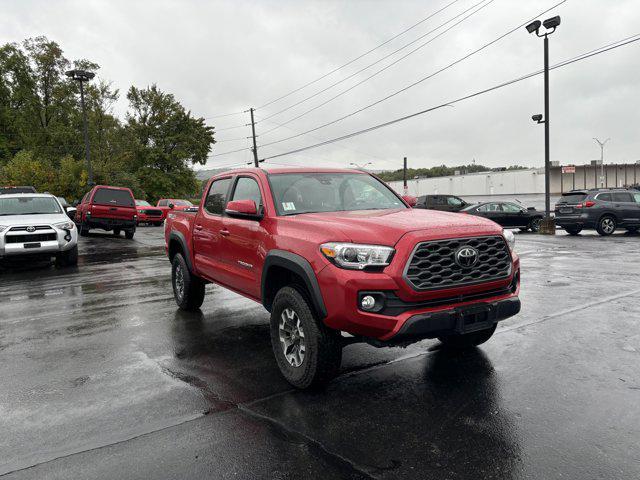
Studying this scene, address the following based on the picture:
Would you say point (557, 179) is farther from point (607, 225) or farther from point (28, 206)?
point (28, 206)

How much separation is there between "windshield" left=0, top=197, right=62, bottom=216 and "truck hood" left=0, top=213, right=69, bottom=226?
1.17 ft

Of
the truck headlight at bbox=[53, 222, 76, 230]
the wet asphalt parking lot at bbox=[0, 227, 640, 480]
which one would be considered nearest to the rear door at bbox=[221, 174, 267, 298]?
the wet asphalt parking lot at bbox=[0, 227, 640, 480]

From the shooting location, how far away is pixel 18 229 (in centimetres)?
1099

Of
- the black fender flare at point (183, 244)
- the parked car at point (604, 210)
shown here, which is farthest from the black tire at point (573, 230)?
the black fender flare at point (183, 244)

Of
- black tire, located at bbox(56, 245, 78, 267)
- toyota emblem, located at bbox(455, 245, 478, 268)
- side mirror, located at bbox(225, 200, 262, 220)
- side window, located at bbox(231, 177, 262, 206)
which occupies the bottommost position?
black tire, located at bbox(56, 245, 78, 267)

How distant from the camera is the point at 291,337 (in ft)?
13.5

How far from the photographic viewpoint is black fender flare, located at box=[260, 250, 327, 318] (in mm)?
3672

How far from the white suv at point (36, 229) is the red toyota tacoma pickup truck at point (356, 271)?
832 cm

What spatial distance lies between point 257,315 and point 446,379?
3.17 metres

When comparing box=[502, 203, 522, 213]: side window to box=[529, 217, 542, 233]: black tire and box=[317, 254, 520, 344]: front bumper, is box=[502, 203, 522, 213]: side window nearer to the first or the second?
box=[529, 217, 542, 233]: black tire

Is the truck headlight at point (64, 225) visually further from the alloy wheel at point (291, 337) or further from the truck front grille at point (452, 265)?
the truck front grille at point (452, 265)

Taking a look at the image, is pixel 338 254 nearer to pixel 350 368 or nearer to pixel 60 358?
pixel 350 368

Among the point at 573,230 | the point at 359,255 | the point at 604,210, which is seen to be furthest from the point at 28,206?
the point at 604,210

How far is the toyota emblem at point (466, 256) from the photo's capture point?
369 cm
